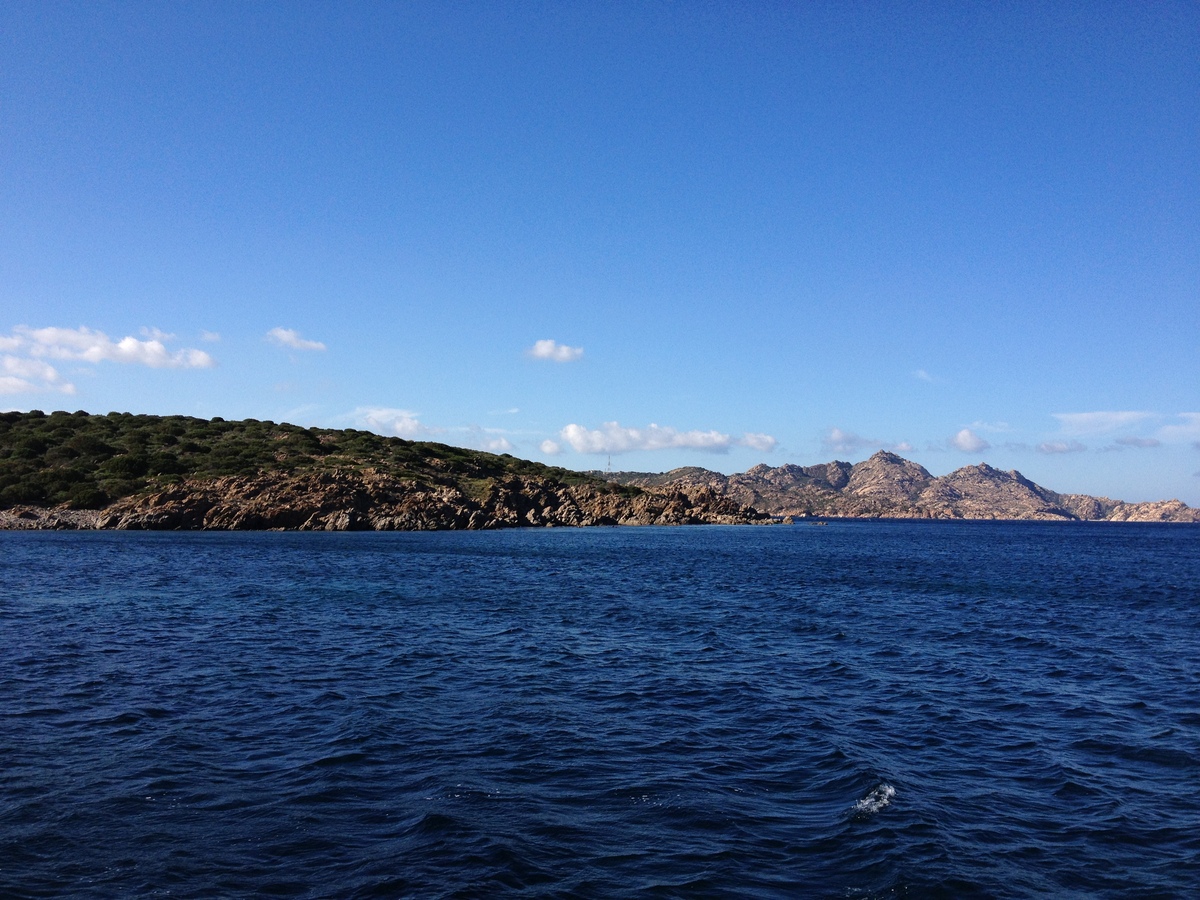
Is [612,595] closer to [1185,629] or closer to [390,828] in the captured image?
[1185,629]

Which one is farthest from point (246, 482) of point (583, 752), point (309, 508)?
point (583, 752)

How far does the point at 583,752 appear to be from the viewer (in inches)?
722

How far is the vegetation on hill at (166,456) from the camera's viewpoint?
405 feet

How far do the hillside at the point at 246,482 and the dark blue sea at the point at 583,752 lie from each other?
84.7 metres

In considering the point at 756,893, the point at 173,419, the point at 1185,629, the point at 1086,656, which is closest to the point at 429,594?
the point at 1086,656

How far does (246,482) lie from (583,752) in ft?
410

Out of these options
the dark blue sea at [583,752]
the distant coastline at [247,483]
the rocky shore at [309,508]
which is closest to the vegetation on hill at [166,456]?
the distant coastline at [247,483]

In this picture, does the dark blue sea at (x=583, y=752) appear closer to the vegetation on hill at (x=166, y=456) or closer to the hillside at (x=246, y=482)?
the hillside at (x=246, y=482)

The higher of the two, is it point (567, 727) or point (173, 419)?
point (173, 419)

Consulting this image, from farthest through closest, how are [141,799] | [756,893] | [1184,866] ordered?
[141,799] → [1184,866] → [756,893]

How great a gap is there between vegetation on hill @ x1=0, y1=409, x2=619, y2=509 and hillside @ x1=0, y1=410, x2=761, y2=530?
30cm

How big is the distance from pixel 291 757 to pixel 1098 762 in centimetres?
1906

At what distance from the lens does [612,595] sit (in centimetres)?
5053

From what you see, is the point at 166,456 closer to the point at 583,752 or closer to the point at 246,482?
the point at 246,482
